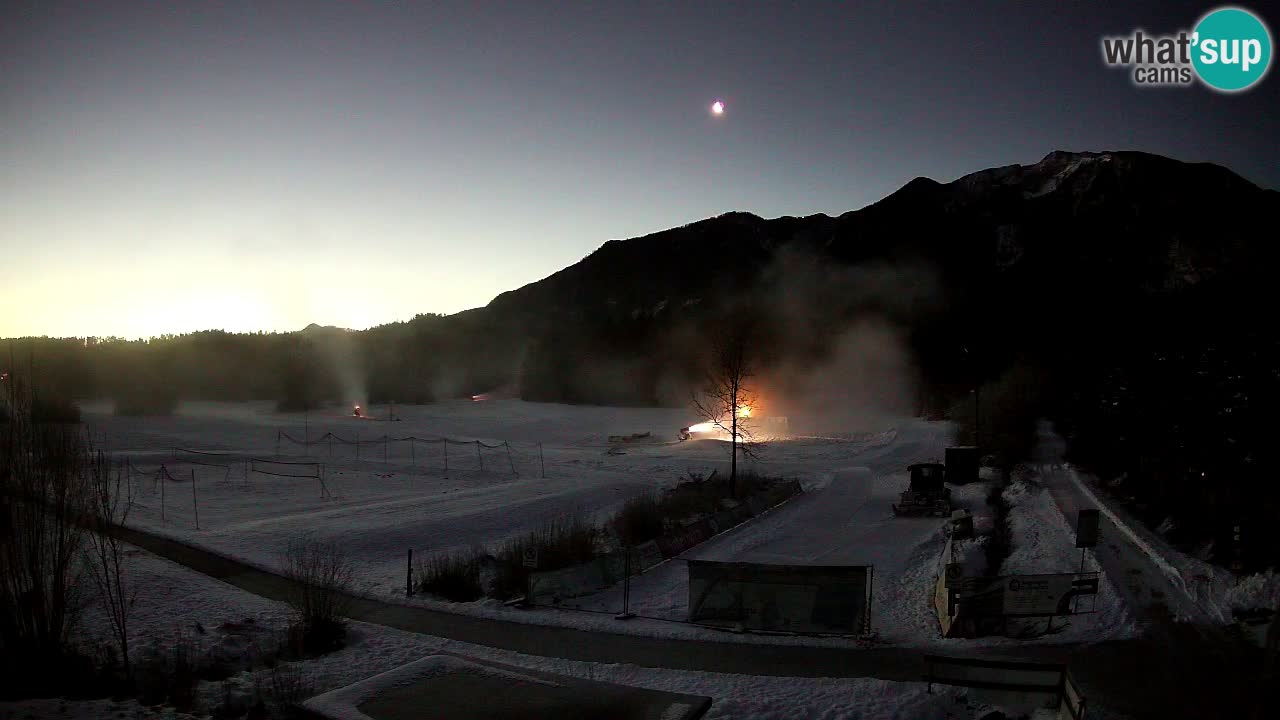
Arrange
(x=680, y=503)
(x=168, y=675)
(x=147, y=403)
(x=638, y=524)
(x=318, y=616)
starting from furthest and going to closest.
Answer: (x=147, y=403) → (x=680, y=503) → (x=638, y=524) → (x=318, y=616) → (x=168, y=675)

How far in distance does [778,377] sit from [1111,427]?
5564 cm

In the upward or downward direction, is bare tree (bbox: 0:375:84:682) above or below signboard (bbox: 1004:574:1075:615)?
above

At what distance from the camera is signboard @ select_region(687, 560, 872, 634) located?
568 inches

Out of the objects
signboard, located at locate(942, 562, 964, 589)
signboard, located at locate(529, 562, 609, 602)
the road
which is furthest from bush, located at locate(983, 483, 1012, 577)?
signboard, located at locate(529, 562, 609, 602)


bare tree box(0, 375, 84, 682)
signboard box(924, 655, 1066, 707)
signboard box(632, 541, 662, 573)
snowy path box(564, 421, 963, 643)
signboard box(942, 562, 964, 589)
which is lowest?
snowy path box(564, 421, 963, 643)

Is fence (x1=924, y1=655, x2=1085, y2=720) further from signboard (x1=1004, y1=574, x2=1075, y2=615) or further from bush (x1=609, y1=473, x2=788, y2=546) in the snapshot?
bush (x1=609, y1=473, x2=788, y2=546)

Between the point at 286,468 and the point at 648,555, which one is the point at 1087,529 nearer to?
the point at 648,555

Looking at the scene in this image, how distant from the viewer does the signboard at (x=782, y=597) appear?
14.4 meters

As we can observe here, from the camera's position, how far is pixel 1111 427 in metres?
38.8

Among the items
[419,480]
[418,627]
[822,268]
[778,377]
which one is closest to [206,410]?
[419,480]

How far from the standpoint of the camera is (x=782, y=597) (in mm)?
14734

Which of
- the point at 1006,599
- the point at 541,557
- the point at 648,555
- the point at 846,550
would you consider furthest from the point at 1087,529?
the point at 541,557

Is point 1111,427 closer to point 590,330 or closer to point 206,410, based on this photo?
point 206,410

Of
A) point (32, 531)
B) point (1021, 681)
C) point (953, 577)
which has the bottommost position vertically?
point (953, 577)
